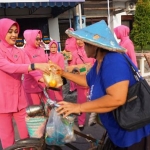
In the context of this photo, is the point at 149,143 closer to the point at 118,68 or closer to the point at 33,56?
the point at 118,68

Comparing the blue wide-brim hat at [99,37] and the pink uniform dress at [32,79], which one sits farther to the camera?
the pink uniform dress at [32,79]

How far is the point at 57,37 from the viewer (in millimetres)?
10547

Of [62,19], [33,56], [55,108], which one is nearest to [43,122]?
[55,108]

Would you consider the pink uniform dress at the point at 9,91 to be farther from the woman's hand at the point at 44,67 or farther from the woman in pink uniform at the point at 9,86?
the woman's hand at the point at 44,67

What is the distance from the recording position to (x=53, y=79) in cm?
183

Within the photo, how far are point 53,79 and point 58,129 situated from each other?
0.39m

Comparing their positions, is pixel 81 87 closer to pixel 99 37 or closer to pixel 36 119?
pixel 36 119

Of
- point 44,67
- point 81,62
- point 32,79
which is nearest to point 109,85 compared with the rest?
point 44,67

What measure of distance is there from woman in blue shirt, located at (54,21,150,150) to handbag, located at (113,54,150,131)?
5cm

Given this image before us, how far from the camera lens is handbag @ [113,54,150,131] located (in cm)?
146

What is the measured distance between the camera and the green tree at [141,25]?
11789mm

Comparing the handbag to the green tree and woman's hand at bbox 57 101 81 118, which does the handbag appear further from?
the green tree

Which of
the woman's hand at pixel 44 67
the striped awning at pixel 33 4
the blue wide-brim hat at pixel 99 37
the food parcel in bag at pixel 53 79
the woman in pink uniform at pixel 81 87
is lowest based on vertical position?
the woman in pink uniform at pixel 81 87

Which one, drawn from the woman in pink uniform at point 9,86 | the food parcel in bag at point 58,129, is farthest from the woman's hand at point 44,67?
the food parcel in bag at point 58,129
